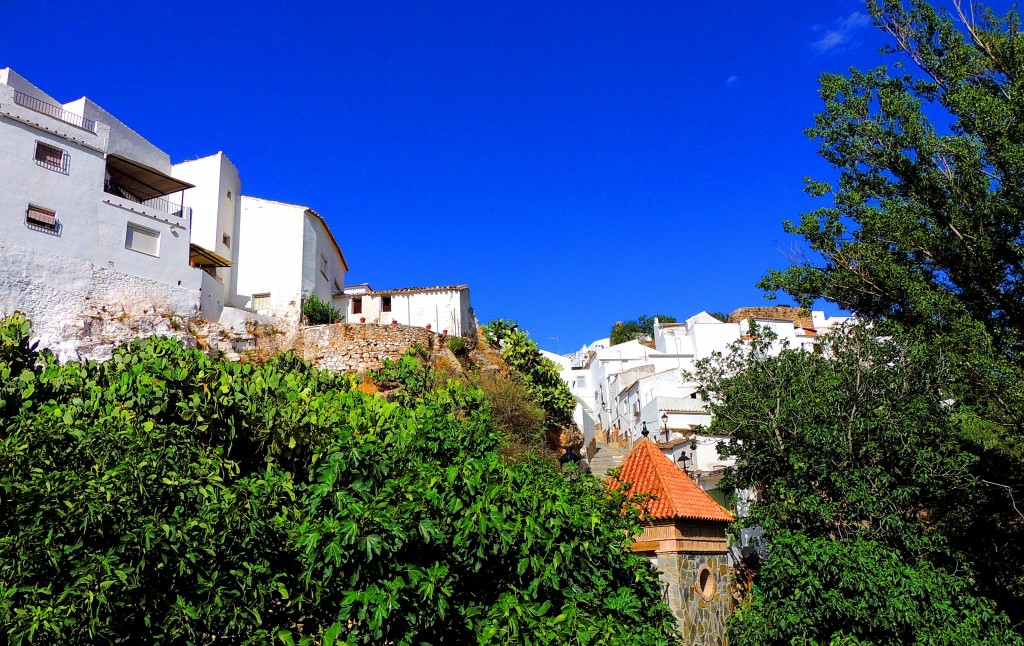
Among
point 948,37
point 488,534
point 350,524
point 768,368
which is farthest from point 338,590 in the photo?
Result: point 948,37

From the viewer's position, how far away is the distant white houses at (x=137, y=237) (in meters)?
26.1

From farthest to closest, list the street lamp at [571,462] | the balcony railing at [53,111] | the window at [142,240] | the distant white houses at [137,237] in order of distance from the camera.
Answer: the window at [142,240] < the balcony railing at [53,111] < the distant white houses at [137,237] < the street lamp at [571,462]

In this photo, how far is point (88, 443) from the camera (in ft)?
30.8

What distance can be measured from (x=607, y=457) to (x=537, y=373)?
6118mm

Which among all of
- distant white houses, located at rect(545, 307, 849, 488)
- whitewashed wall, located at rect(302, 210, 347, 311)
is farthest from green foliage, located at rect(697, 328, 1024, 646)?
whitewashed wall, located at rect(302, 210, 347, 311)

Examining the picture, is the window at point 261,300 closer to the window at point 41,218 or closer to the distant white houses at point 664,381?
the window at point 41,218

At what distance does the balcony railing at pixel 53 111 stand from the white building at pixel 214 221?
17.1ft

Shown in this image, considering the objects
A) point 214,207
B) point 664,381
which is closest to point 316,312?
point 214,207

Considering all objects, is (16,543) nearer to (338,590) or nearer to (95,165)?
(338,590)

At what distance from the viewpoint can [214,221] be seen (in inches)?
1323

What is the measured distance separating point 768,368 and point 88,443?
13.5m

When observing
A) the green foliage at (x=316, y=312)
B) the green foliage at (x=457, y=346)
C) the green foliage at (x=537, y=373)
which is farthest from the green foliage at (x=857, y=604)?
the green foliage at (x=316, y=312)

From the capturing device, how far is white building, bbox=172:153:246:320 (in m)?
32.9

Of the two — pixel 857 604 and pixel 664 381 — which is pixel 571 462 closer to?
pixel 857 604
